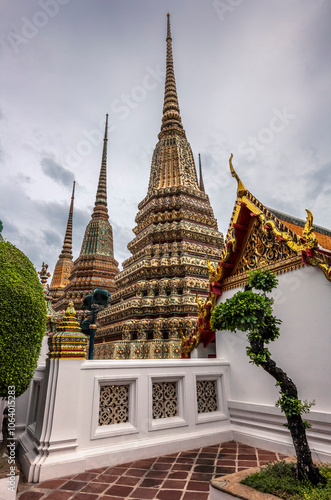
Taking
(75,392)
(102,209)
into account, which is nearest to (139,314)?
(75,392)

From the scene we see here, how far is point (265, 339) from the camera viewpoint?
285 cm

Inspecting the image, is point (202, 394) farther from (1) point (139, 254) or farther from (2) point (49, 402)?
(1) point (139, 254)

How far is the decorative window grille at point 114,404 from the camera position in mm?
3777

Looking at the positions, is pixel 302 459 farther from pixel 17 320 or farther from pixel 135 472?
pixel 17 320

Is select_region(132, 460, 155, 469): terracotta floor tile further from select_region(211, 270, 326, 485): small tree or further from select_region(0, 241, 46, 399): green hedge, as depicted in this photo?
select_region(211, 270, 326, 485): small tree

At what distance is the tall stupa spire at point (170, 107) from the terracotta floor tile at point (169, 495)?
→ 42.1 ft

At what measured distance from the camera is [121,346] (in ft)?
25.5

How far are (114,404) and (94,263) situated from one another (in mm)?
12914

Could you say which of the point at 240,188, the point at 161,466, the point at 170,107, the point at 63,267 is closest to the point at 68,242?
the point at 63,267

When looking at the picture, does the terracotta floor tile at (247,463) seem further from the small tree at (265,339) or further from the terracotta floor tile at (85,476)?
the terracotta floor tile at (85,476)

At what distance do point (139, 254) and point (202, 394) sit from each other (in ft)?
19.3

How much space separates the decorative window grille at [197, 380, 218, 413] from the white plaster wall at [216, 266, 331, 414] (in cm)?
37

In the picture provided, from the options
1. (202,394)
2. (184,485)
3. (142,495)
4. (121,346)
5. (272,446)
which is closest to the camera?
(142,495)

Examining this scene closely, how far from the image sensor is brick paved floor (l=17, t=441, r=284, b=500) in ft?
8.97
